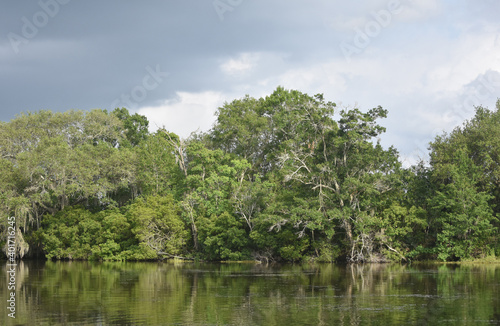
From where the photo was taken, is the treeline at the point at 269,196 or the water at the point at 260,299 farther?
the treeline at the point at 269,196

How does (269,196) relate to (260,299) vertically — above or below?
above

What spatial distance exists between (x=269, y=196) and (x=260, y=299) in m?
25.6

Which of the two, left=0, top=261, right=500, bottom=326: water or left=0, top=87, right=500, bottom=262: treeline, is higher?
left=0, top=87, right=500, bottom=262: treeline

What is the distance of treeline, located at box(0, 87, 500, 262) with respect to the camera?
4234cm

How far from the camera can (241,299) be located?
21.9 m

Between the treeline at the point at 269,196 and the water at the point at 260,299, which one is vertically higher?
the treeline at the point at 269,196

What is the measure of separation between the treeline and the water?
33.3ft

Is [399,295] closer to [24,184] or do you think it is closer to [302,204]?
[302,204]

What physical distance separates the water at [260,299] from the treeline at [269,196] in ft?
33.3

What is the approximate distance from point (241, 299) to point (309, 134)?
26598 millimetres

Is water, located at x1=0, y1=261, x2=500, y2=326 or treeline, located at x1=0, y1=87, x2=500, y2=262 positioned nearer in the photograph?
water, located at x1=0, y1=261, x2=500, y2=326

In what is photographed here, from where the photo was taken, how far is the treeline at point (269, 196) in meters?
42.3

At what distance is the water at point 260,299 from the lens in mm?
16984

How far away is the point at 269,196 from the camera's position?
155 ft
